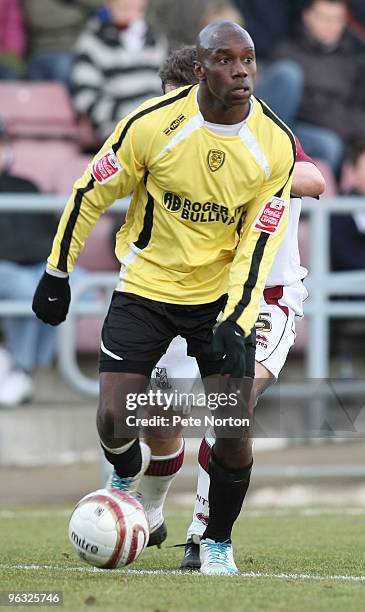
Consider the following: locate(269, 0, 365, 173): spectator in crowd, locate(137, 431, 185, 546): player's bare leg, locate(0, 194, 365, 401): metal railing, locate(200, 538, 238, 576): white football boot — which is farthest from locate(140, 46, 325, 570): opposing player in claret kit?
locate(269, 0, 365, 173): spectator in crowd

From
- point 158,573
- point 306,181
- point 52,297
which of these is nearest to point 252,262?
point 306,181

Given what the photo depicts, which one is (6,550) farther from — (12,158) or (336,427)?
(12,158)

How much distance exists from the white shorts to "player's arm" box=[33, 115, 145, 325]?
78 cm

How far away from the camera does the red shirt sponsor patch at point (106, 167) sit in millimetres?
5766

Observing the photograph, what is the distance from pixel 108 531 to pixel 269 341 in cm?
131

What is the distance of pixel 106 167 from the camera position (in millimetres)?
5777

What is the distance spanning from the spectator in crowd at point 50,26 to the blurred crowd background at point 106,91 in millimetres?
11

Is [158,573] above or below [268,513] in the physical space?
above

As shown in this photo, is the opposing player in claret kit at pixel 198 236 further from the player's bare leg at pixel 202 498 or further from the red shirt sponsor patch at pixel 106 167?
the player's bare leg at pixel 202 498

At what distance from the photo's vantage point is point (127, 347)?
5.88 metres

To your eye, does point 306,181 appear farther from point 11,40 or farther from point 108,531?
point 11,40

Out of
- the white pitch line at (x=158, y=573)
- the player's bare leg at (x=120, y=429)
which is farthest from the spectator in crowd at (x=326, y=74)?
the white pitch line at (x=158, y=573)

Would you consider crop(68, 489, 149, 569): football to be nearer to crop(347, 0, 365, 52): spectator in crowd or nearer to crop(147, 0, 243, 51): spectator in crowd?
crop(147, 0, 243, 51): spectator in crowd

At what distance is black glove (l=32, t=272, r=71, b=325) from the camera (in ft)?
19.1
